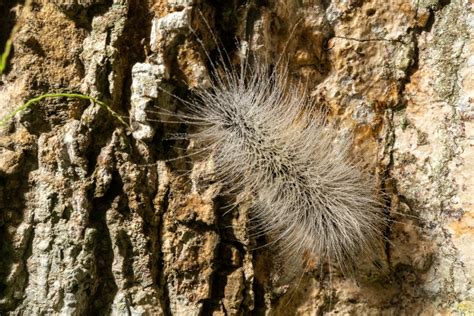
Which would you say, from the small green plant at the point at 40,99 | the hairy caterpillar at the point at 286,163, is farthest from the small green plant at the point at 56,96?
the hairy caterpillar at the point at 286,163

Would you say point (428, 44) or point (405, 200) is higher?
point (428, 44)

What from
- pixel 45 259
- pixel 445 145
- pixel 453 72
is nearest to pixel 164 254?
pixel 45 259

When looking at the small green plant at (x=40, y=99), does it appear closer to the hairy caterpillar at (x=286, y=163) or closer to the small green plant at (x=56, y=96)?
the small green plant at (x=56, y=96)

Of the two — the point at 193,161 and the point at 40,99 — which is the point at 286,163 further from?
the point at 40,99

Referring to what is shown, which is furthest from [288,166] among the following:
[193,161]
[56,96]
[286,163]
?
[56,96]

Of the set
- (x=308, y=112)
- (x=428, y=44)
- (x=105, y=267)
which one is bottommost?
(x=105, y=267)

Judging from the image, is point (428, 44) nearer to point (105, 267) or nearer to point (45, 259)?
point (105, 267)
